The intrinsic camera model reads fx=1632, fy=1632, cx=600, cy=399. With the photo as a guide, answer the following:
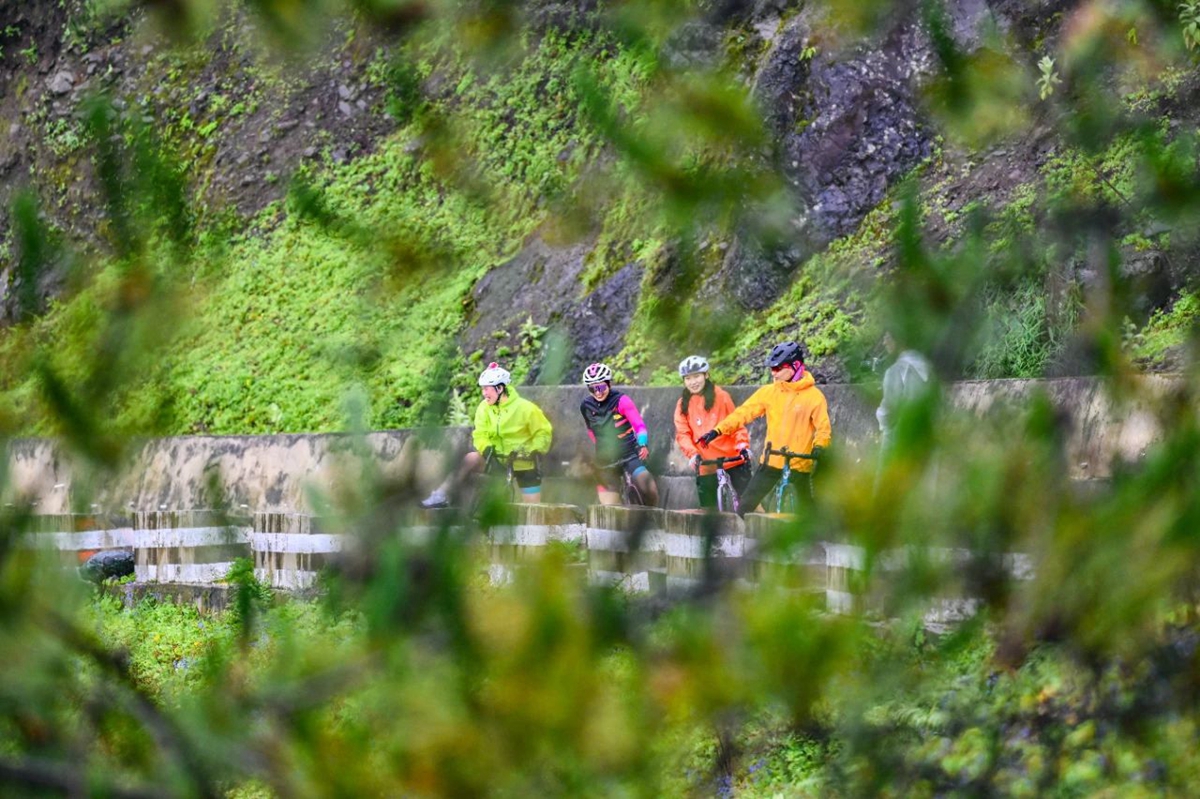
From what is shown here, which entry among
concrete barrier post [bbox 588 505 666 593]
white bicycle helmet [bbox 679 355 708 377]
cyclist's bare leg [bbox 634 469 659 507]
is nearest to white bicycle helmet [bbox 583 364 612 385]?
white bicycle helmet [bbox 679 355 708 377]

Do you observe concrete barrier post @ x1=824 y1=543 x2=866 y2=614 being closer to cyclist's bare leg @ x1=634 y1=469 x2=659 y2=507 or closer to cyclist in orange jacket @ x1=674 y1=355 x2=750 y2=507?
cyclist's bare leg @ x1=634 y1=469 x2=659 y2=507

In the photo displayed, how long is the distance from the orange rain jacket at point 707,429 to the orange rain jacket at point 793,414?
574 mm

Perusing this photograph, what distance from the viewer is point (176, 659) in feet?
29.5

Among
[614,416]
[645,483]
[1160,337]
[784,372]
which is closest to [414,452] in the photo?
[645,483]

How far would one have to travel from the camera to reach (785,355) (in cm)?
909

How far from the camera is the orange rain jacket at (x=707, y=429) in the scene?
34.2ft

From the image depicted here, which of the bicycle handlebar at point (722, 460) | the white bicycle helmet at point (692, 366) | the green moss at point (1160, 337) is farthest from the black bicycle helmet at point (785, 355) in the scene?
the green moss at point (1160, 337)

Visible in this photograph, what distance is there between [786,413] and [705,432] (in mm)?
1335

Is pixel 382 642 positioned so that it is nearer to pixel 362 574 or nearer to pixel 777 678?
pixel 362 574

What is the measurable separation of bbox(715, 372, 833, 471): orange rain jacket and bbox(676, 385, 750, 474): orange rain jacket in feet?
1.88

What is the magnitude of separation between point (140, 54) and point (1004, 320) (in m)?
1.67

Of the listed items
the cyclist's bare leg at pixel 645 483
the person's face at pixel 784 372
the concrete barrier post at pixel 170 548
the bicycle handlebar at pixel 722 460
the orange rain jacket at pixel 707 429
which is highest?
the person's face at pixel 784 372

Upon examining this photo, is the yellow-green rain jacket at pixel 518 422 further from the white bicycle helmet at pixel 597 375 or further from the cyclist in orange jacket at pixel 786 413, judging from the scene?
the cyclist in orange jacket at pixel 786 413

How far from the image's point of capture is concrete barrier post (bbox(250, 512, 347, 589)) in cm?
274
